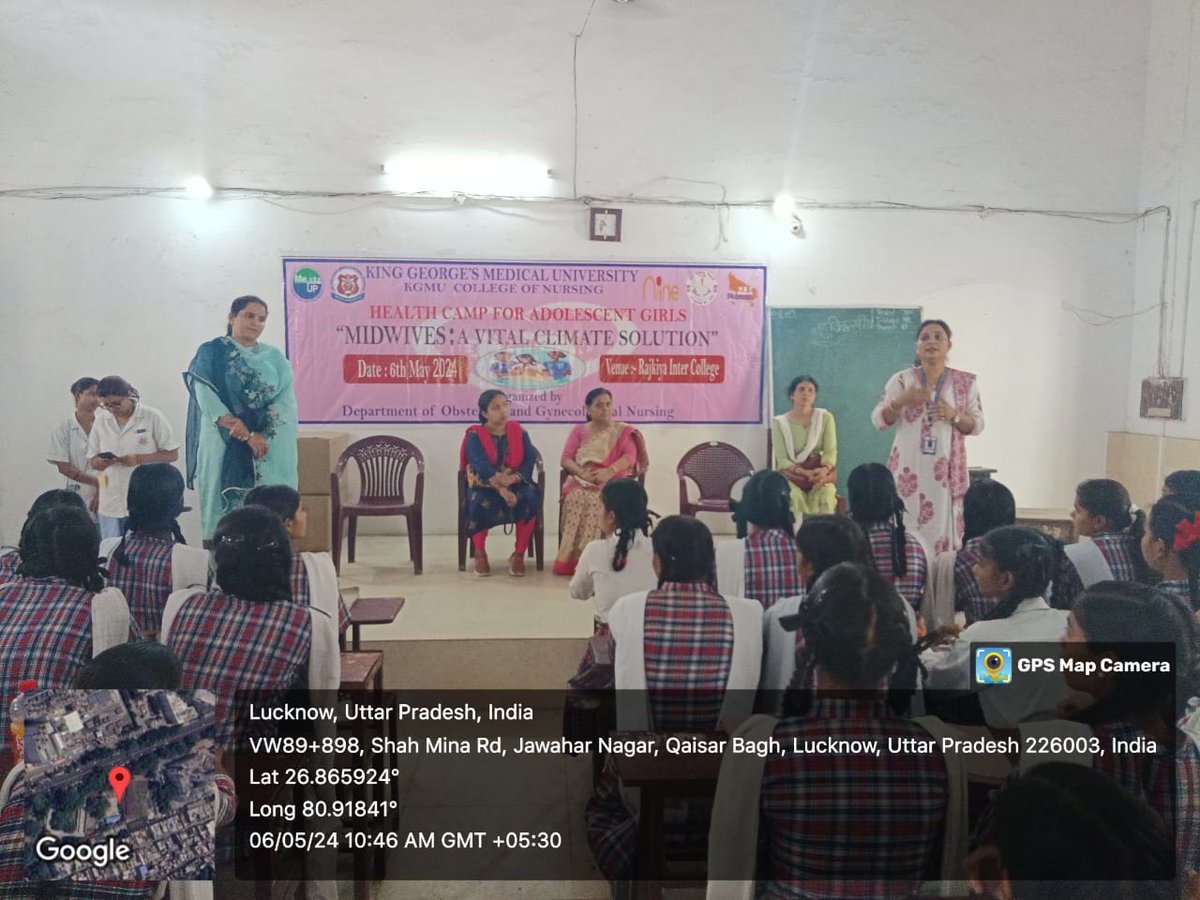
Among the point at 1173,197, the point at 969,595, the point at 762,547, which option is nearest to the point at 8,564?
the point at 762,547

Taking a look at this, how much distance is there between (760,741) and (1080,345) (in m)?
1.23

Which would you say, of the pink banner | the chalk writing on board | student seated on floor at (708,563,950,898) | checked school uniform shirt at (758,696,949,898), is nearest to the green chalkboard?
the chalk writing on board

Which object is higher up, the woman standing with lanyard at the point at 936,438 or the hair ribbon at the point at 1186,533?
the woman standing with lanyard at the point at 936,438

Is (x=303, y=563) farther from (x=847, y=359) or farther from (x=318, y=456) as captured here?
(x=847, y=359)

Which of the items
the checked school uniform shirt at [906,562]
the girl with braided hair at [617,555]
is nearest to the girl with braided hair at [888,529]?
the checked school uniform shirt at [906,562]

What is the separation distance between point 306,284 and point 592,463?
2.60 ft

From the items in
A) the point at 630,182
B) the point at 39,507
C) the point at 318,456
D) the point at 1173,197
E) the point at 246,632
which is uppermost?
the point at 630,182

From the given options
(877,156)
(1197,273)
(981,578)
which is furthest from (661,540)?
(1197,273)

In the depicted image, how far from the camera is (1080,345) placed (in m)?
1.83

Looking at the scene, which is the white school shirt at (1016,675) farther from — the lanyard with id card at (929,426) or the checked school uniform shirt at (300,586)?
the checked school uniform shirt at (300,586)

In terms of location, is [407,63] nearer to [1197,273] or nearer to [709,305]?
[709,305]

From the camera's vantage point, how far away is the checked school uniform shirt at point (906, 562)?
1.64 metres

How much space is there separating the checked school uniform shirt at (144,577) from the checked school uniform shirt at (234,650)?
2.8 inches

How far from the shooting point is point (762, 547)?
172 cm
